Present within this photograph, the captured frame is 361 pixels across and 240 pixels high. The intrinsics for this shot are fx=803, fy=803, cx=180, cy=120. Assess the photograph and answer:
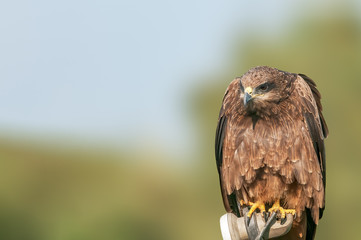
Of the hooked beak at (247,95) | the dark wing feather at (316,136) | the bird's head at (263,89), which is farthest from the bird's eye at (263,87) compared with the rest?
the dark wing feather at (316,136)

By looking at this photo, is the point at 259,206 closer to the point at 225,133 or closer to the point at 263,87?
the point at 225,133

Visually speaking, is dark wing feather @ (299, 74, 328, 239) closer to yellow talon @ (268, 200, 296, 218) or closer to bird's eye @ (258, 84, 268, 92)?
yellow talon @ (268, 200, 296, 218)

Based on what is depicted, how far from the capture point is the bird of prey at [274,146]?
772cm

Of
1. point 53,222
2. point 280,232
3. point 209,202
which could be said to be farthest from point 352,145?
point 280,232

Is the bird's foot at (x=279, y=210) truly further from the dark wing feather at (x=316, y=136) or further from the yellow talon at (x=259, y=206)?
the dark wing feather at (x=316, y=136)

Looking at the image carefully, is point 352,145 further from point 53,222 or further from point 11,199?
point 11,199

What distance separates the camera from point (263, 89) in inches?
301

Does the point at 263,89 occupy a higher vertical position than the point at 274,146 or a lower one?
Answer: higher

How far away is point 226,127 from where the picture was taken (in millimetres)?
7992

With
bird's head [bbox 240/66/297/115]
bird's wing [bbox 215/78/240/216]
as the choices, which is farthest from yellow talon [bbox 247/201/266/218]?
bird's head [bbox 240/66/297/115]

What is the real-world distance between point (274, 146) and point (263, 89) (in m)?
0.56

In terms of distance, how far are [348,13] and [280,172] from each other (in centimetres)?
2072

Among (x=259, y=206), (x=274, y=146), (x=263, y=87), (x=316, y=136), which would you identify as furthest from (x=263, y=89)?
(x=259, y=206)

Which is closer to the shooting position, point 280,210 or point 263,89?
point 263,89
